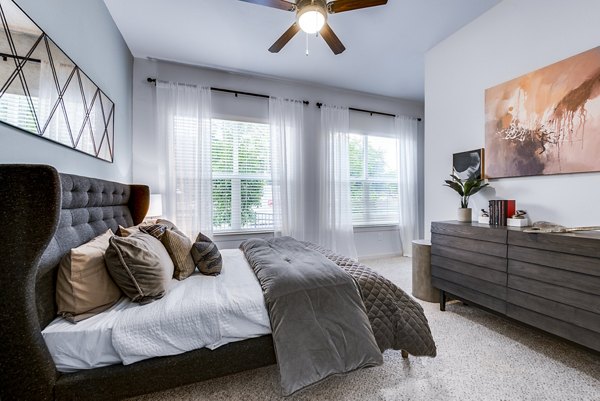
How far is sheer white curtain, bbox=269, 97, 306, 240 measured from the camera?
12.2 ft

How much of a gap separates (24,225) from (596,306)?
280cm

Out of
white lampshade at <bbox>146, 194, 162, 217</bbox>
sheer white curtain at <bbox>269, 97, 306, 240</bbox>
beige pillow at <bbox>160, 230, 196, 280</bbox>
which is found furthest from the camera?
sheer white curtain at <bbox>269, 97, 306, 240</bbox>

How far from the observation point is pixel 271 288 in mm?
1436

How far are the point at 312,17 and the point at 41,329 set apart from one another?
2381mm

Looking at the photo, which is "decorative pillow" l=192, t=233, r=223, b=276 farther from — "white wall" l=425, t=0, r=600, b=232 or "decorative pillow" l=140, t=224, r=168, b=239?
"white wall" l=425, t=0, r=600, b=232

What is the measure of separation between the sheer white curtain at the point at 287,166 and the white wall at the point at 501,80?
174 cm

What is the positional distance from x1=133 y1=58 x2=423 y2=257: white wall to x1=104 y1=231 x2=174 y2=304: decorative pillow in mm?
2105

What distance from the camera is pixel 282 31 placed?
8.98 ft

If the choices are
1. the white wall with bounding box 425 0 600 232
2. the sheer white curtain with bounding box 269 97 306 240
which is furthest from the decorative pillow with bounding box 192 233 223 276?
the white wall with bounding box 425 0 600 232

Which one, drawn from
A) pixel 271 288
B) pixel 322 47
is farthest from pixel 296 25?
pixel 271 288

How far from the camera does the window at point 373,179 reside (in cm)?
440

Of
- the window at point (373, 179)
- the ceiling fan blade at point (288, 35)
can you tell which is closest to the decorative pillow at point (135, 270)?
the ceiling fan blade at point (288, 35)

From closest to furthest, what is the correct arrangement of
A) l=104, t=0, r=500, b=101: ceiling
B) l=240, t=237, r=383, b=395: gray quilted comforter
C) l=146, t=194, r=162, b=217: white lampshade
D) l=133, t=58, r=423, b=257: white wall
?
l=240, t=237, r=383, b=395: gray quilted comforter < l=104, t=0, r=500, b=101: ceiling < l=146, t=194, r=162, b=217: white lampshade < l=133, t=58, r=423, b=257: white wall

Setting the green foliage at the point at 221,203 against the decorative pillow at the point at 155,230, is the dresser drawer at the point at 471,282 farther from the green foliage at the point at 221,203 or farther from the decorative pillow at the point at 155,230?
the green foliage at the point at 221,203
